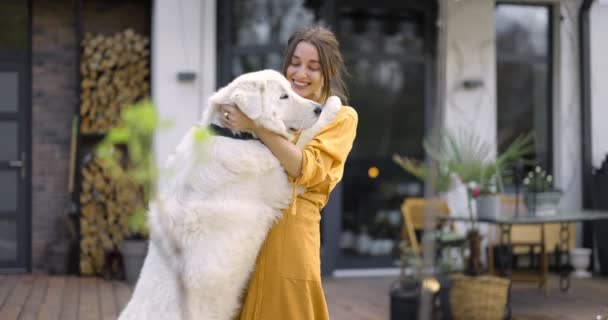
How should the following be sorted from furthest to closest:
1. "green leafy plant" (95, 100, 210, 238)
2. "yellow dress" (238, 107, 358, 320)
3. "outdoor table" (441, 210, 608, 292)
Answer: "outdoor table" (441, 210, 608, 292) → "yellow dress" (238, 107, 358, 320) → "green leafy plant" (95, 100, 210, 238)

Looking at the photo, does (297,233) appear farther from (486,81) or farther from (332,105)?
(486,81)

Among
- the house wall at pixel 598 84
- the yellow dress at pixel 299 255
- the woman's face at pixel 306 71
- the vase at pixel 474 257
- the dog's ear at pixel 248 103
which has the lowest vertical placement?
the vase at pixel 474 257

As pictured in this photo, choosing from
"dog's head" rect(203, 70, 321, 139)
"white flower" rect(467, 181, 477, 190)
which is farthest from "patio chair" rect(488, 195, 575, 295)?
"dog's head" rect(203, 70, 321, 139)

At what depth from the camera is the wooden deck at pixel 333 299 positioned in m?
5.14

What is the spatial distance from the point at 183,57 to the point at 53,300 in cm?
231

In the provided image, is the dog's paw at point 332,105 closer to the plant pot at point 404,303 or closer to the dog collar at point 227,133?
the dog collar at point 227,133

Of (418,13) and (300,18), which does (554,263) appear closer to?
(418,13)

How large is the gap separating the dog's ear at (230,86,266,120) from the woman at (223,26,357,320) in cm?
2

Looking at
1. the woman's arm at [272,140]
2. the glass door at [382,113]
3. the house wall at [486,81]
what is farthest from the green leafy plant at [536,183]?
the woman's arm at [272,140]

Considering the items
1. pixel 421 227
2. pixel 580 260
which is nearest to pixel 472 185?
pixel 421 227

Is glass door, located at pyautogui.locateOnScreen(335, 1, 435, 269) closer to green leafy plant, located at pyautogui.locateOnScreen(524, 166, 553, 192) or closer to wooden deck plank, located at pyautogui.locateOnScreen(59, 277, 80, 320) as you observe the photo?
green leafy plant, located at pyautogui.locateOnScreen(524, 166, 553, 192)

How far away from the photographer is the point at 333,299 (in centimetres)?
564

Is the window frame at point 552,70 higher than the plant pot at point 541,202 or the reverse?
higher

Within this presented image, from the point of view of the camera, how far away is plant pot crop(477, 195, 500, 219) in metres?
5.26
